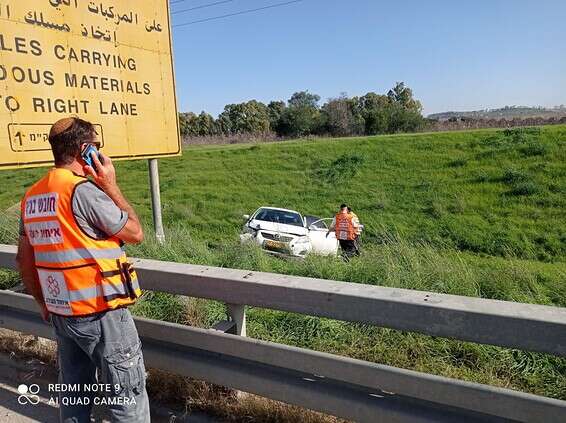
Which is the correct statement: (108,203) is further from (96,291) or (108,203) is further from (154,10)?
(154,10)

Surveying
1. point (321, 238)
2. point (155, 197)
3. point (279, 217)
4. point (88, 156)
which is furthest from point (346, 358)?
point (279, 217)

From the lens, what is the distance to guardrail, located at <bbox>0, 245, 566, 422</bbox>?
188 centimetres

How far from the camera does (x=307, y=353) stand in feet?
7.64

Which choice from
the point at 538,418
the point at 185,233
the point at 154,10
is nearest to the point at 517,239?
the point at 185,233

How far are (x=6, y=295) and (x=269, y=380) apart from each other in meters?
2.31

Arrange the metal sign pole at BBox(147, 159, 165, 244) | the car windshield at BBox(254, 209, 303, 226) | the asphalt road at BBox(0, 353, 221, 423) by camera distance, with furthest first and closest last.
Result: the car windshield at BBox(254, 209, 303, 226) < the metal sign pole at BBox(147, 159, 165, 244) < the asphalt road at BBox(0, 353, 221, 423)

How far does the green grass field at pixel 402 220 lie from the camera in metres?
3.11

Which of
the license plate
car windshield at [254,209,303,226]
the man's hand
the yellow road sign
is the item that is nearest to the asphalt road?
the man's hand

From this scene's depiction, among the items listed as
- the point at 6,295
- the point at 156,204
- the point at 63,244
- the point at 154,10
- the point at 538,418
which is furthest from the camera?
the point at 156,204

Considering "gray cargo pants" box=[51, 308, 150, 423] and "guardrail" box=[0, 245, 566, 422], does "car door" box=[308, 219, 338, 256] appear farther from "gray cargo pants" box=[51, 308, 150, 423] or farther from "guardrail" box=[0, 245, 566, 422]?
"gray cargo pants" box=[51, 308, 150, 423]

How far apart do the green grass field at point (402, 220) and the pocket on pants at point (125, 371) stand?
4.25 feet

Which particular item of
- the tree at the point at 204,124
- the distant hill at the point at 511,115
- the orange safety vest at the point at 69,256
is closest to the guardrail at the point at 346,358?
the orange safety vest at the point at 69,256

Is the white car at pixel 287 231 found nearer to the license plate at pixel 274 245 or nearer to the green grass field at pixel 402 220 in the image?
the license plate at pixel 274 245

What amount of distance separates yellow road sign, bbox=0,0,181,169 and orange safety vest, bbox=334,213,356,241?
25.5 ft
